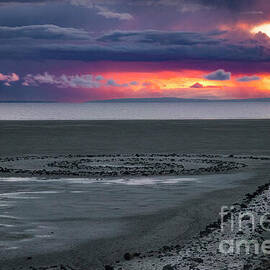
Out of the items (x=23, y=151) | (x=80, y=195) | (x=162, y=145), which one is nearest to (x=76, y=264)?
(x=80, y=195)

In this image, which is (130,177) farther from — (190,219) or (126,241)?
(126,241)

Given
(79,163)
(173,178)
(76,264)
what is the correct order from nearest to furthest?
(76,264) < (173,178) < (79,163)

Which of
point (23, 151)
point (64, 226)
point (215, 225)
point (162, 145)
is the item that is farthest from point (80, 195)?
point (162, 145)

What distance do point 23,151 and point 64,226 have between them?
3978 cm

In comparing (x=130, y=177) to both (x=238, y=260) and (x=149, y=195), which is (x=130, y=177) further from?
(x=238, y=260)

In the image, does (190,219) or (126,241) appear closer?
(126,241)

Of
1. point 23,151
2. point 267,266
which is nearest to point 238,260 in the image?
point 267,266

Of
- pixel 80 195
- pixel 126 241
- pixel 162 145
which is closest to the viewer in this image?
pixel 126 241

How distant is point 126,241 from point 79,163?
83.6ft

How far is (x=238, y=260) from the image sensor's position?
1694 cm

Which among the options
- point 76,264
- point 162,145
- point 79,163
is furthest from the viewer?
point 162,145

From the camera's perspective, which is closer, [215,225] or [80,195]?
[215,225]

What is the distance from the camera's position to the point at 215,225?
2158cm

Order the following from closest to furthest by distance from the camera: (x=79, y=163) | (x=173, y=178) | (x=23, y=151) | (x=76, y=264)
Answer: (x=76, y=264), (x=173, y=178), (x=79, y=163), (x=23, y=151)
